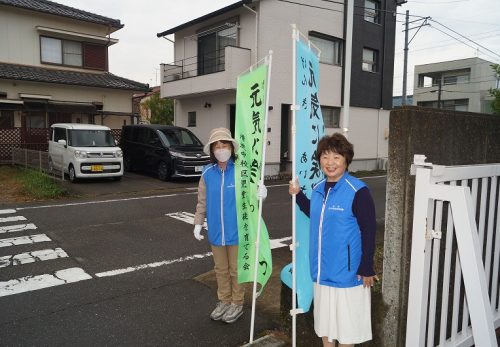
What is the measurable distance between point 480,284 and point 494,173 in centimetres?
140

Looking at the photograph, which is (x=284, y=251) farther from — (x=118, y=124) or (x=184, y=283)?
(x=118, y=124)

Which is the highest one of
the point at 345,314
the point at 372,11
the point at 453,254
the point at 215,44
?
the point at 372,11

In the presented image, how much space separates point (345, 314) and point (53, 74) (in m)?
19.6

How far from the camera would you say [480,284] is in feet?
5.89

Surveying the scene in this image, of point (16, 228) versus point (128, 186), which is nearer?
point (16, 228)

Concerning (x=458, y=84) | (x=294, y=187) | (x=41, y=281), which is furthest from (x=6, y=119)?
(x=458, y=84)

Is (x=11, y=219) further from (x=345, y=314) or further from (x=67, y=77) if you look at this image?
(x=67, y=77)

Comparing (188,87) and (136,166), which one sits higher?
(188,87)

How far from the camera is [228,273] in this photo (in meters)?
3.60

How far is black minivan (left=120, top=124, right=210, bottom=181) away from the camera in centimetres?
1283

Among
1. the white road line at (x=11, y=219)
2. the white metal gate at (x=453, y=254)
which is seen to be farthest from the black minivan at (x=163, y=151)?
the white metal gate at (x=453, y=254)

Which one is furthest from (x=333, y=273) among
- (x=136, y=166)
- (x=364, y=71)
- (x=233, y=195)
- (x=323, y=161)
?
(x=364, y=71)

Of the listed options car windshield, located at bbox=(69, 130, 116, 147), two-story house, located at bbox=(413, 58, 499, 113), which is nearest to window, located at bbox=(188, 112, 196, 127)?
car windshield, located at bbox=(69, 130, 116, 147)

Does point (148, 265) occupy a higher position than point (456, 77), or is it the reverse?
point (456, 77)
